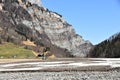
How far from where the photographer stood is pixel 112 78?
31.4 metres

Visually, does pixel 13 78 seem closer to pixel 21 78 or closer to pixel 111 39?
pixel 21 78

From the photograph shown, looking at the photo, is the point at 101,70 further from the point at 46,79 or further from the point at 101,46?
the point at 101,46

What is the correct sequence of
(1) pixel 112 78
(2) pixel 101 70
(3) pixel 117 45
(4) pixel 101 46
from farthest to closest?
(4) pixel 101 46 < (3) pixel 117 45 < (2) pixel 101 70 < (1) pixel 112 78

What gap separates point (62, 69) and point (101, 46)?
84346mm

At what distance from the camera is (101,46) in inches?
4936

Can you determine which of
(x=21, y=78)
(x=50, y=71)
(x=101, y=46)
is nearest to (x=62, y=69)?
(x=50, y=71)

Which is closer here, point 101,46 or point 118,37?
point 118,37

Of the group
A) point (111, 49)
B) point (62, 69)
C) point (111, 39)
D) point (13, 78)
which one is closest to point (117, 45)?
point (111, 49)

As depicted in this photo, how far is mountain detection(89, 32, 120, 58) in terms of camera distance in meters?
105

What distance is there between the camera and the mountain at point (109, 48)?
10488 centimetres

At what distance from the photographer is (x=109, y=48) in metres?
113

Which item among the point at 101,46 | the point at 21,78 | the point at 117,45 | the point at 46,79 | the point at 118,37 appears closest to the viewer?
the point at 46,79

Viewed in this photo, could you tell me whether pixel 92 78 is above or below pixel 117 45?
below

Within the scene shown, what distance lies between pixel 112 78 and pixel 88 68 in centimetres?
1002
